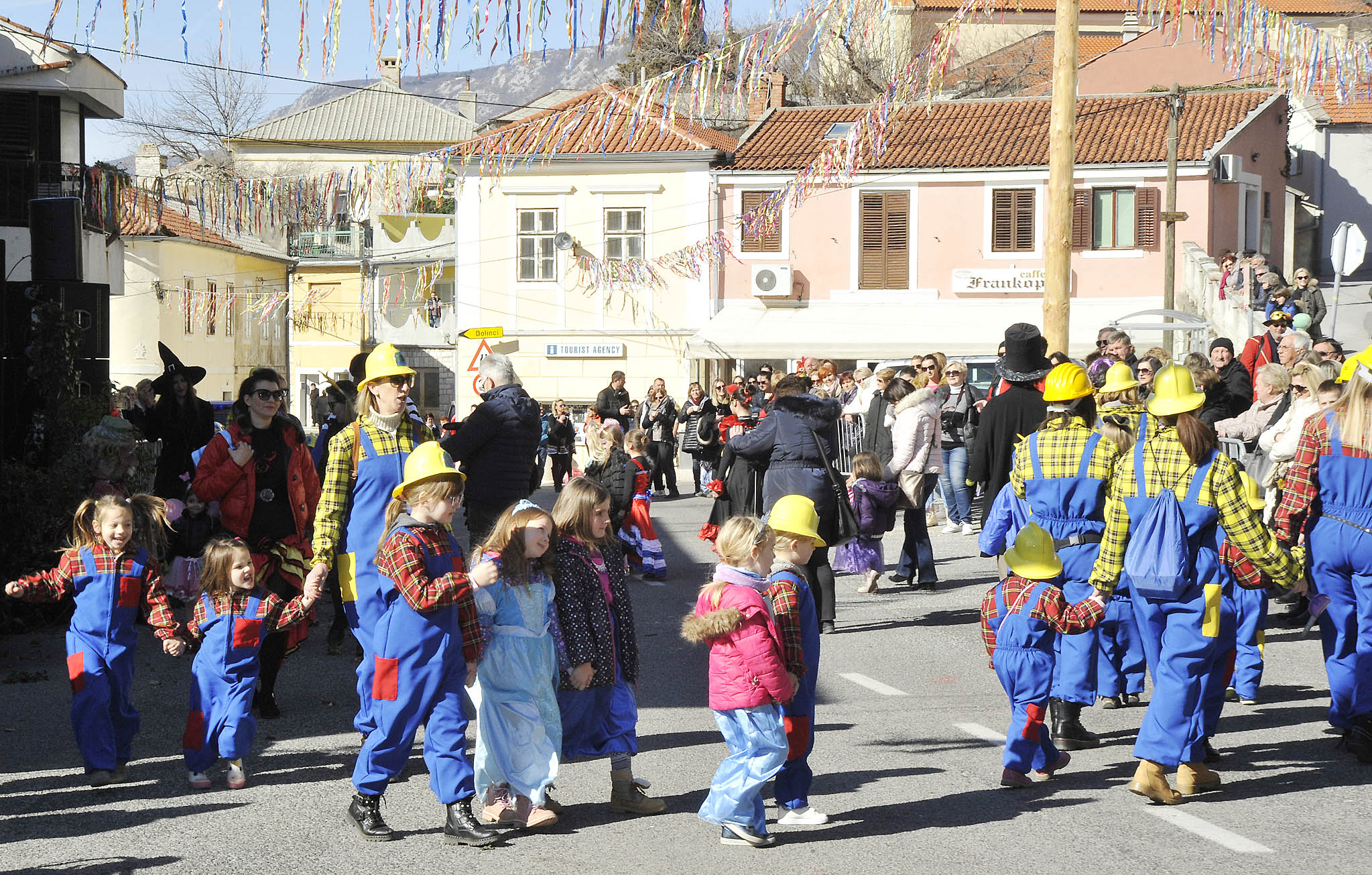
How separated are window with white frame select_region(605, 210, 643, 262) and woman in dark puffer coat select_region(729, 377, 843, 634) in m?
26.0

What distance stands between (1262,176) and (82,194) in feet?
88.8

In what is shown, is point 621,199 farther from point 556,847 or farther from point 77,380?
point 556,847

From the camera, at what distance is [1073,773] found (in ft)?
21.5

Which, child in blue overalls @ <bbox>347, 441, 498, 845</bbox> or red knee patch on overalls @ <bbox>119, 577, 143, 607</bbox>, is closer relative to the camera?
child in blue overalls @ <bbox>347, 441, 498, 845</bbox>

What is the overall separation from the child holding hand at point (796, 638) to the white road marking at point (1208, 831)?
1.34m

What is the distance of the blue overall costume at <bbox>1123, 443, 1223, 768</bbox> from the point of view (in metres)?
5.89

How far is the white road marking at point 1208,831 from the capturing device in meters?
5.36

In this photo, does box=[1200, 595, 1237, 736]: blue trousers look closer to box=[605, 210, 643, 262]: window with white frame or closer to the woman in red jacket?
the woman in red jacket

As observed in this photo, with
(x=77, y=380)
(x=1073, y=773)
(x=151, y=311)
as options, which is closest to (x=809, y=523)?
(x=1073, y=773)

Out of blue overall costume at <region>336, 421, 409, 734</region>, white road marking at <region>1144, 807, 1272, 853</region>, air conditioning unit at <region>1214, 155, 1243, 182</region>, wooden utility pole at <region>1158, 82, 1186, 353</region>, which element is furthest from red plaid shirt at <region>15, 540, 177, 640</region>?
air conditioning unit at <region>1214, 155, 1243, 182</region>

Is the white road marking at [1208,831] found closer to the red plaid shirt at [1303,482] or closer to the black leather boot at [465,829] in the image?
the red plaid shirt at [1303,482]

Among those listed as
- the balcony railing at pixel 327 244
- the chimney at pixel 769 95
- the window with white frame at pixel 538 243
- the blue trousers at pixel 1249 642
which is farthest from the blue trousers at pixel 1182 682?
the balcony railing at pixel 327 244

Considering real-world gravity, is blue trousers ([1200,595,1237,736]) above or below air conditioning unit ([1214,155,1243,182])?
below

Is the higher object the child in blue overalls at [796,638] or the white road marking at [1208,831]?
the child in blue overalls at [796,638]
